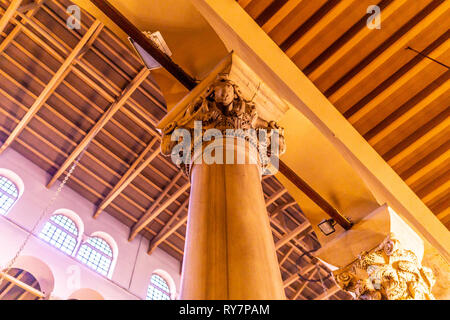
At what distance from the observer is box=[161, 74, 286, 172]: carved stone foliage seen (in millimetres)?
2955

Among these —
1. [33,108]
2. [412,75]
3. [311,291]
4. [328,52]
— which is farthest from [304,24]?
[311,291]

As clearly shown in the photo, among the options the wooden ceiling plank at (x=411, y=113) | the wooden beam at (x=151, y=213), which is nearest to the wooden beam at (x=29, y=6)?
the wooden beam at (x=151, y=213)

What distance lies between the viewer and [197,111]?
3.18 meters

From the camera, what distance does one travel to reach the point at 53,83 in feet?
33.5

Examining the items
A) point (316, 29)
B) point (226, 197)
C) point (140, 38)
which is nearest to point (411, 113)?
point (316, 29)

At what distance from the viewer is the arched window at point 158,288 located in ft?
40.3

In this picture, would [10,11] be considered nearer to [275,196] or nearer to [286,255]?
A: [275,196]

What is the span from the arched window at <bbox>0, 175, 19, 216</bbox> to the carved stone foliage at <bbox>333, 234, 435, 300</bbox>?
9.52m

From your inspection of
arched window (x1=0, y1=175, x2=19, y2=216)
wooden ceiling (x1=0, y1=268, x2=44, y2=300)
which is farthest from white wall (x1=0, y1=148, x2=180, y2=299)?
wooden ceiling (x1=0, y1=268, x2=44, y2=300)

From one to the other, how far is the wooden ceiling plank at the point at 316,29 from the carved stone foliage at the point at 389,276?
6.62 ft

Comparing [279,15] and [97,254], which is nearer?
[279,15]

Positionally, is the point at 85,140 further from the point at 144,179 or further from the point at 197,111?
the point at 197,111

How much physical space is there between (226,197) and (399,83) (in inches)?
95.6

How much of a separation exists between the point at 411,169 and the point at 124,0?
341 cm
